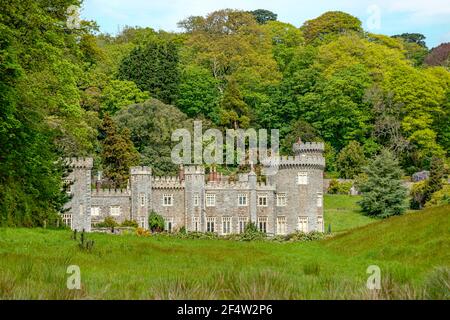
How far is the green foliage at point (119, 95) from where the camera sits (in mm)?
93250

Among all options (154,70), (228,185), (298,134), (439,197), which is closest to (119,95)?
(154,70)

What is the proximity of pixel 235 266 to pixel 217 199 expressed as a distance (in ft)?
181

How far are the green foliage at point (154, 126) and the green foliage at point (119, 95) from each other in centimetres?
505

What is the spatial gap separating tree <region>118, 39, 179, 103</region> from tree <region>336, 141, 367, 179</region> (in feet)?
69.3

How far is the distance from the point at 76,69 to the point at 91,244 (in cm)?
1655

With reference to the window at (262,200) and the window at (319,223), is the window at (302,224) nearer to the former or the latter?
the window at (319,223)

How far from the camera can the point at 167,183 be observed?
240 ft

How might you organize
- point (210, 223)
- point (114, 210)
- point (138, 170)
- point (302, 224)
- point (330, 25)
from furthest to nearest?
1. point (330, 25)
2. point (302, 224)
3. point (210, 223)
4. point (138, 170)
5. point (114, 210)

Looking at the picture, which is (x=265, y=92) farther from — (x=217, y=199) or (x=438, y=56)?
(x=438, y=56)

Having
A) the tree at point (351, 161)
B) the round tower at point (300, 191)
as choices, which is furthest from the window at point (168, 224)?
the tree at point (351, 161)

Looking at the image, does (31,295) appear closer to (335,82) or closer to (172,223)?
(172,223)

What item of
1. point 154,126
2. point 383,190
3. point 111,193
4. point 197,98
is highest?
point 197,98

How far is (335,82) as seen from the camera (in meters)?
99.4

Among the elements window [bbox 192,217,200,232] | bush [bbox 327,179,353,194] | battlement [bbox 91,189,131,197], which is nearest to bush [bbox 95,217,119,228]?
battlement [bbox 91,189,131,197]
